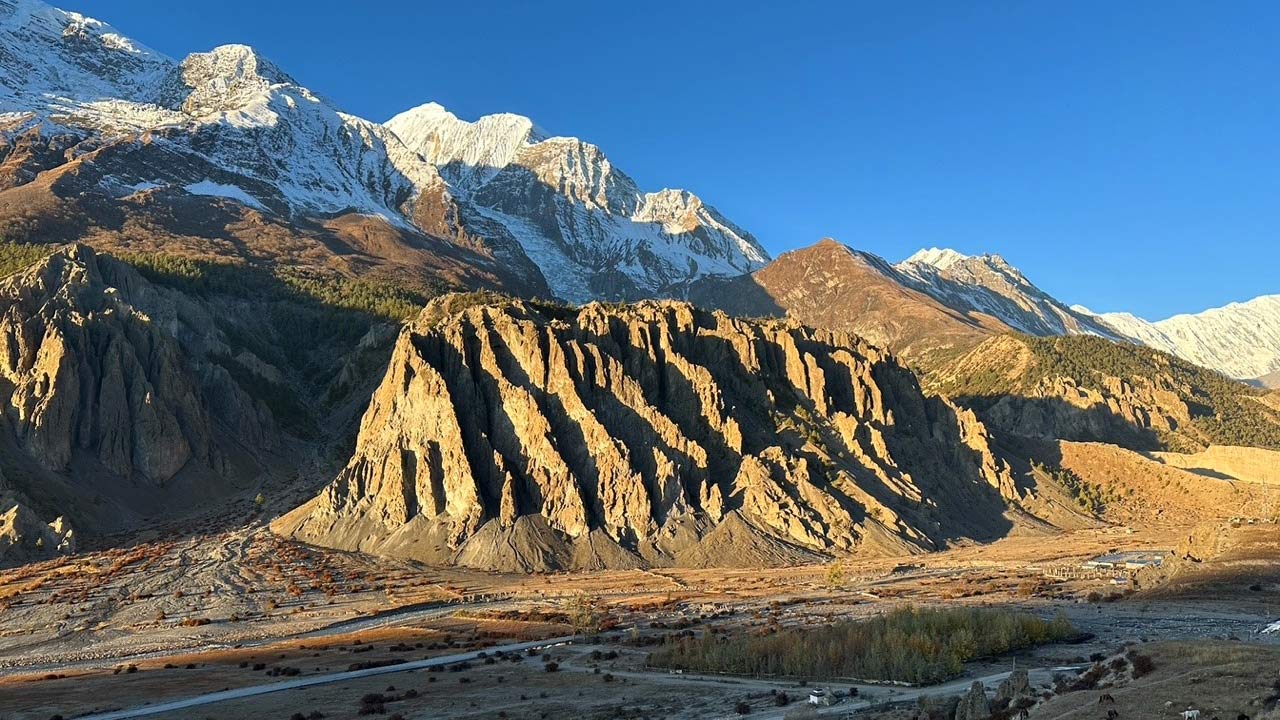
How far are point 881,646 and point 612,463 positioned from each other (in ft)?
194

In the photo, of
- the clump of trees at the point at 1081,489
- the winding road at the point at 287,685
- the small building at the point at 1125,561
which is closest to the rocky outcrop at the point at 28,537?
the winding road at the point at 287,685

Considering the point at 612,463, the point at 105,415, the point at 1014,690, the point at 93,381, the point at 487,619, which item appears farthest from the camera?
the point at 93,381

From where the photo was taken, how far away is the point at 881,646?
42.9 meters

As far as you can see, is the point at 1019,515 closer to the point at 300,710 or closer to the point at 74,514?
the point at 300,710

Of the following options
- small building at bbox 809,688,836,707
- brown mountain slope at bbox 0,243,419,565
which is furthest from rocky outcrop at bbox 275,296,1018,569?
small building at bbox 809,688,836,707

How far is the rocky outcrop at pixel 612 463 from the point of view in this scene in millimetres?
98188

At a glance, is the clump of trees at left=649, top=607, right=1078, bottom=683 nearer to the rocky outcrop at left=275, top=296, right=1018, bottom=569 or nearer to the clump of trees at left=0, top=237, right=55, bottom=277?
the rocky outcrop at left=275, top=296, right=1018, bottom=569

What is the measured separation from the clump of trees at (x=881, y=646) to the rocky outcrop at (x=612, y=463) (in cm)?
4705

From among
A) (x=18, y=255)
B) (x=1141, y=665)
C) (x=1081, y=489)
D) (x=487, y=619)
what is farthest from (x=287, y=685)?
(x=18, y=255)

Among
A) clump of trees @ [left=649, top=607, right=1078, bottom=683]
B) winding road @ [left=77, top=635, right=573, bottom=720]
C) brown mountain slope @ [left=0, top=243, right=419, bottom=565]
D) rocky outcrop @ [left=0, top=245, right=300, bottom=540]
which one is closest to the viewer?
winding road @ [left=77, top=635, right=573, bottom=720]

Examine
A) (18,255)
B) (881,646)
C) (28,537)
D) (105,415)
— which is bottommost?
(881,646)

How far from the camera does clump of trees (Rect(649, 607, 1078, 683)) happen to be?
41.3 metres

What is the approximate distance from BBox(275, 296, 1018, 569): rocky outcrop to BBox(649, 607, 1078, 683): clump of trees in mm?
47046

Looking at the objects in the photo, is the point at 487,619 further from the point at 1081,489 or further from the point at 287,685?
the point at 1081,489
